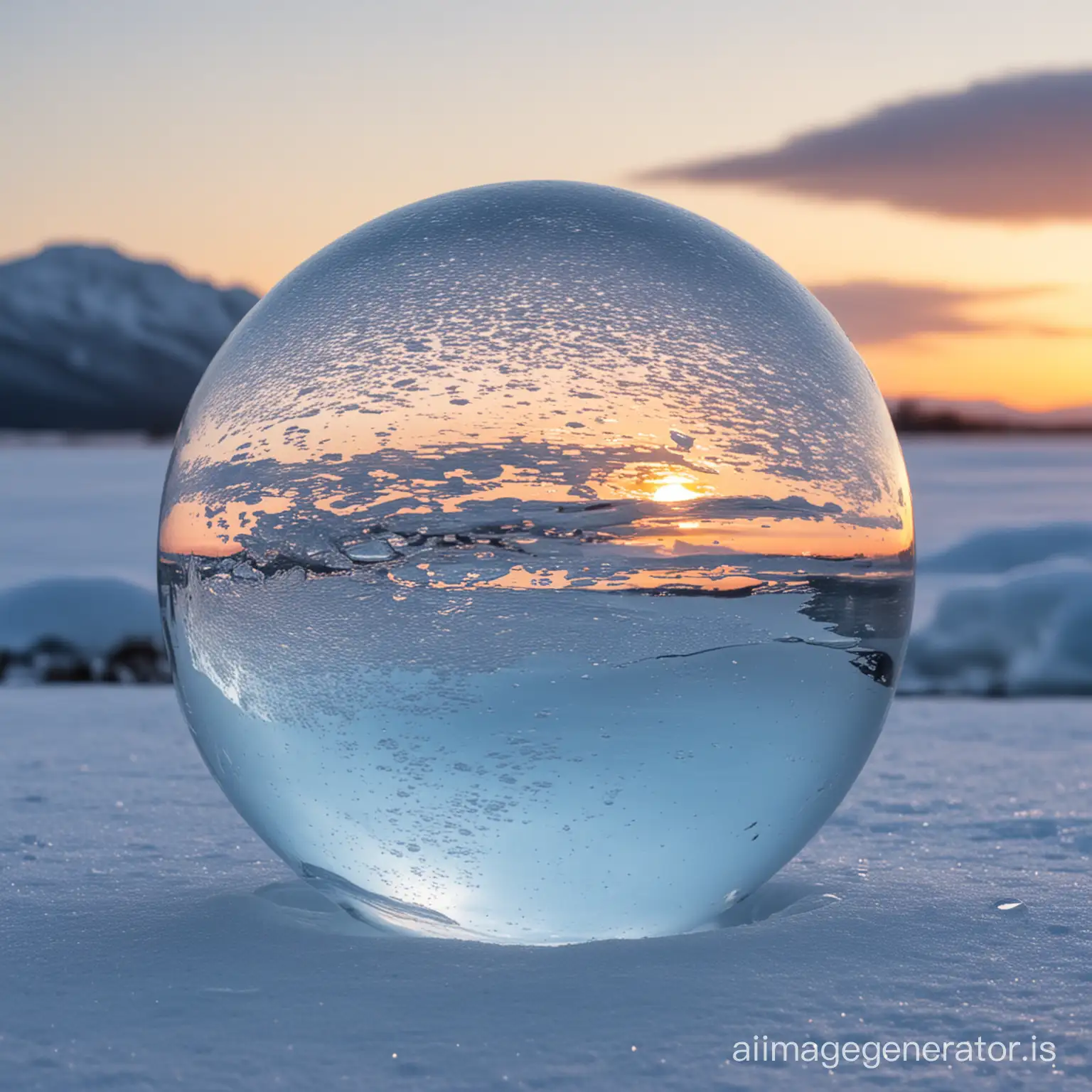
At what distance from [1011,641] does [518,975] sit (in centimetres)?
1008

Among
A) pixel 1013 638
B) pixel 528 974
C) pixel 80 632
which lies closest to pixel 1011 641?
pixel 1013 638

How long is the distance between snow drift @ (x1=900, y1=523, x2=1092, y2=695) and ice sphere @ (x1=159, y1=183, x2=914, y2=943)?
782cm

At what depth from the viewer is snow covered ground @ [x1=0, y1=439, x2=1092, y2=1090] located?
277 cm

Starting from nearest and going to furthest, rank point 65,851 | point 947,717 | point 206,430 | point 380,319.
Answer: point 380,319, point 206,430, point 65,851, point 947,717

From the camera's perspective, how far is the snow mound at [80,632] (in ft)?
37.6

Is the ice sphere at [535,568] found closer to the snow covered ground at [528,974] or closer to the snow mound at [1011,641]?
the snow covered ground at [528,974]

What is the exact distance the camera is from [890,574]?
3.49m

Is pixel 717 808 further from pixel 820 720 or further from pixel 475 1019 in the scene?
pixel 475 1019

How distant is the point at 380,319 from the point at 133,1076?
164 cm

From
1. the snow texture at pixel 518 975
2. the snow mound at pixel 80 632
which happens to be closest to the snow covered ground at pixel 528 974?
the snow texture at pixel 518 975

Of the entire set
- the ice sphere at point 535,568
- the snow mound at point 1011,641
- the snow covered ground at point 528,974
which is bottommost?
the snow mound at point 1011,641

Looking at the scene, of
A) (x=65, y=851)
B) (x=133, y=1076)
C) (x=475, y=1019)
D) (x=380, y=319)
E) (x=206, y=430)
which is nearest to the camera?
(x=133, y=1076)

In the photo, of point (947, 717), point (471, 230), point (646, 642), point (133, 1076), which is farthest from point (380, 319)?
point (947, 717)

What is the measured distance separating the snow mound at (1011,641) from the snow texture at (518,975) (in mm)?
6746
